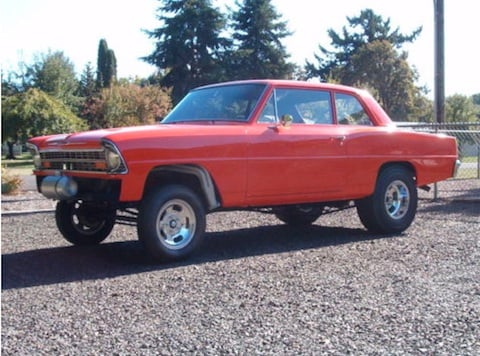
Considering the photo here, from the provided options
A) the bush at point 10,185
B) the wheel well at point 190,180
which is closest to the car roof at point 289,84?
the wheel well at point 190,180

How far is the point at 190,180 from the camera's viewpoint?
6.87m

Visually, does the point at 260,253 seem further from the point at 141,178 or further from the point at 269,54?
the point at 269,54

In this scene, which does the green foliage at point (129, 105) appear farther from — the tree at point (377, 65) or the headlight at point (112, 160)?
the headlight at point (112, 160)

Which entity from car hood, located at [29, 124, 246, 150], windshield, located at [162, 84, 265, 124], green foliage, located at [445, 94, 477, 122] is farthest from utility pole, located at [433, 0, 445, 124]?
green foliage, located at [445, 94, 477, 122]

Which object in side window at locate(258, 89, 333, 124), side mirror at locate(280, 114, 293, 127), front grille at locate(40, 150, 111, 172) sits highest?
side window at locate(258, 89, 333, 124)

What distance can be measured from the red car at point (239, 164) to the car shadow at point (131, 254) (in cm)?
26

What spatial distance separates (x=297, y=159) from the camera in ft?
24.2

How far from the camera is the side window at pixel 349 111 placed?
828 centimetres

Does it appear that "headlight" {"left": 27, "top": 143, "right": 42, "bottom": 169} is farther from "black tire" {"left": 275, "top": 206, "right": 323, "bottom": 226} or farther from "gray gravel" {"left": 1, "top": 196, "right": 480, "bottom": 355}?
"black tire" {"left": 275, "top": 206, "right": 323, "bottom": 226}

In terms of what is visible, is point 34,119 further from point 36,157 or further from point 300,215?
point 36,157

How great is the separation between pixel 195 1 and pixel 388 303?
4676cm

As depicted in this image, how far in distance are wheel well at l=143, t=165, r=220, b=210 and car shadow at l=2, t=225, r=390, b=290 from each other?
623 mm

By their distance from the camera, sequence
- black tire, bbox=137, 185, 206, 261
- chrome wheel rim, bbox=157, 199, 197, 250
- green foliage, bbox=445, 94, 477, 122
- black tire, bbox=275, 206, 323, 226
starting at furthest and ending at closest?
green foliage, bbox=445, 94, 477, 122 → black tire, bbox=275, 206, 323, 226 → chrome wheel rim, bbox=157, 199, 197, 250 → black tire, bbox=137, 185, 206, 261

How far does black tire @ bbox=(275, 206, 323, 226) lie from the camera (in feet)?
28.3
